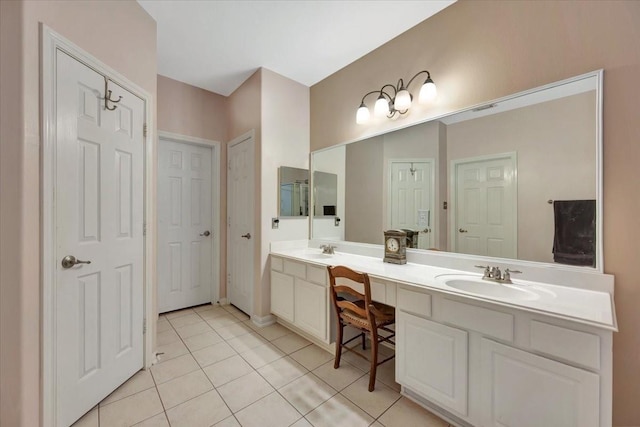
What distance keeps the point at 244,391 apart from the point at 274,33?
284 centimetres

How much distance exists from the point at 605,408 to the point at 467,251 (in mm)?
948

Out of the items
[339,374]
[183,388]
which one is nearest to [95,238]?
[183,388]

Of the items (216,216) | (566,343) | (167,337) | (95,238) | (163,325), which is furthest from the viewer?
(216,216)

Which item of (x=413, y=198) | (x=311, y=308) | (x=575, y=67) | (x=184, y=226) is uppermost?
(x=575, y=67)

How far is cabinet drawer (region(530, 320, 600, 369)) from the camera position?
96 centimetres

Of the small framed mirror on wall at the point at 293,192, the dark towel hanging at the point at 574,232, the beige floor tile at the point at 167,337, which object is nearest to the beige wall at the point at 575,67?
the dark towel hanging at the point at 574,232

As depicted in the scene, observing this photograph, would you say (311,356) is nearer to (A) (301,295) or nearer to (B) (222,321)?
(A) (301,295)

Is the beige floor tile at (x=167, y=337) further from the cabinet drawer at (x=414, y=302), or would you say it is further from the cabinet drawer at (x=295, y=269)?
the cabinet drawer at (x=414, y=302)

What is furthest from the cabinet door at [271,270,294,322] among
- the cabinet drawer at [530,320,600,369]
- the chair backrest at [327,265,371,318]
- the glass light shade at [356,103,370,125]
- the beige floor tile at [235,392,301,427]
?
the cabinet drawer at [530,320,600,369]

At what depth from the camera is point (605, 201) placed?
1.27 m

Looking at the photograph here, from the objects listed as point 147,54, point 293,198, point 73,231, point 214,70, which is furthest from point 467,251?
point 214,70

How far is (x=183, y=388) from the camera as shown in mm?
1713

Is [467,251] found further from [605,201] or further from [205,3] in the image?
[205,3]

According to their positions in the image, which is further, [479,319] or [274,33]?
[274,33]
